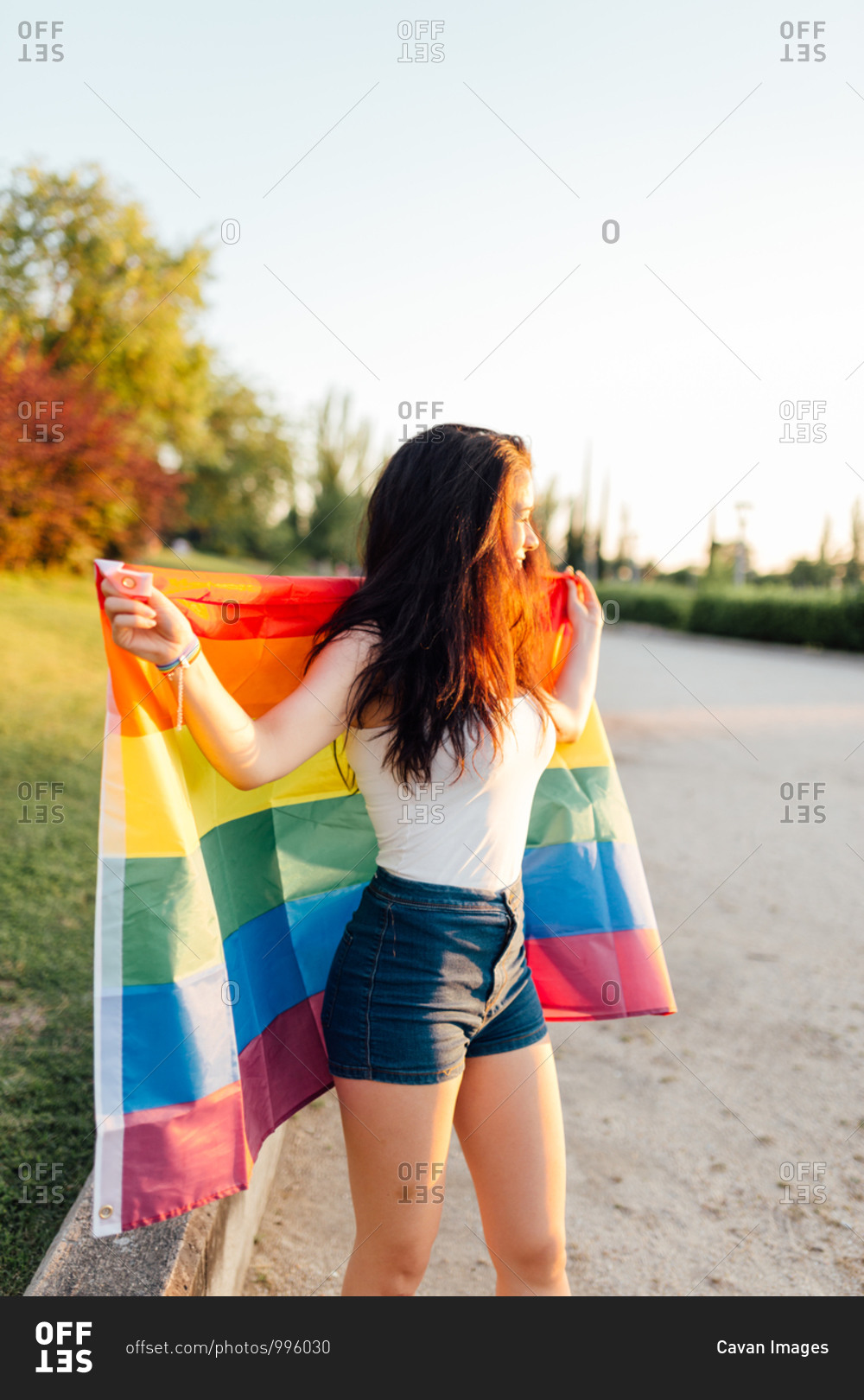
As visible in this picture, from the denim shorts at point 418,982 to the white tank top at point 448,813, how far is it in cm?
3

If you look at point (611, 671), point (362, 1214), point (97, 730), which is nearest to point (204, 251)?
point (611, 671)

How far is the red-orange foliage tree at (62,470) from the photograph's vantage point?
1480cm

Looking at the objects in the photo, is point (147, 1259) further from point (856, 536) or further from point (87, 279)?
point (856, 536)

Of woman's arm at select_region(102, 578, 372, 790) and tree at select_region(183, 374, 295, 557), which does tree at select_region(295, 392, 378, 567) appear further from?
woman's arm at select_region(102, 578, 372, 790)

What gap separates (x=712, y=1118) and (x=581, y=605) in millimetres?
1913

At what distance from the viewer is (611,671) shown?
53.7ft

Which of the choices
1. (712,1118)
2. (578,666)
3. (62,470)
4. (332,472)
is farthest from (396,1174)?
(332,472)

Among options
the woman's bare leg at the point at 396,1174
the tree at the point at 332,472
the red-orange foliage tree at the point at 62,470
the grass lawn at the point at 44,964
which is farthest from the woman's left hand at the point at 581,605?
the tree at the point at 332,472

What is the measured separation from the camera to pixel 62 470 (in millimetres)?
16750

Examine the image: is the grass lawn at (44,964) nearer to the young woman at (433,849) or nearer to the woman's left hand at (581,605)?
the young woman at (433,849)

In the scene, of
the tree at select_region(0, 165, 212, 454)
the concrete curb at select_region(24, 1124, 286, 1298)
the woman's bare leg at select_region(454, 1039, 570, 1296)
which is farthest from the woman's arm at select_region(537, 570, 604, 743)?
the tree at select_region(0, 165, 212, 454)
